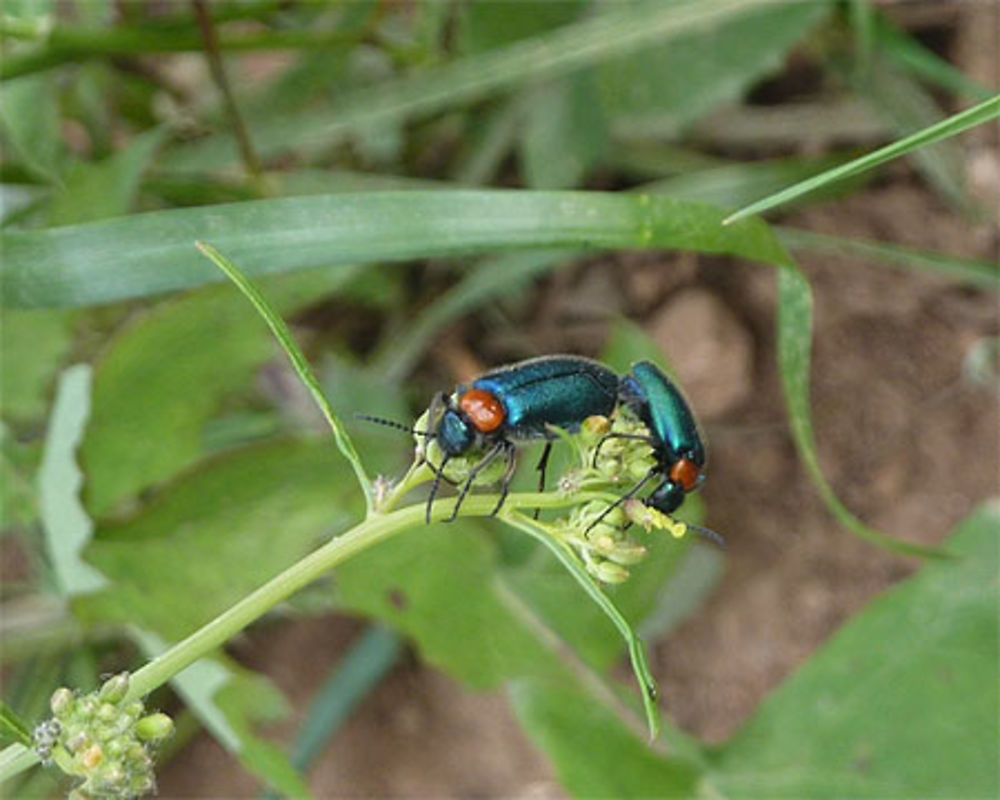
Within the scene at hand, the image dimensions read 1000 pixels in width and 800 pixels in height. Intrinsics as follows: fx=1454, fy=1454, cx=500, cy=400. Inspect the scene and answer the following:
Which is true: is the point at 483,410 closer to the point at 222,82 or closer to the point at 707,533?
the point at 707,533

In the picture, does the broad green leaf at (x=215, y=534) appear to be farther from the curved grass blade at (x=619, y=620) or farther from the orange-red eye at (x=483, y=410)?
the curved grass blade at (x=619, y=620)

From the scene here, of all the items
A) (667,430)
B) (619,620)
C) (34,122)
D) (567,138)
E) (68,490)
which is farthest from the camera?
(567,138)

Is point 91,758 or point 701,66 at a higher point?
point 91,758

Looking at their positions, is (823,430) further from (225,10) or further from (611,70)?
(225,10)

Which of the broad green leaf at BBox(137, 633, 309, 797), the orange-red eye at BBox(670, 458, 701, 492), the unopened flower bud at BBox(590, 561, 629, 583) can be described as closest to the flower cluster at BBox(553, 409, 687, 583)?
the unopened flower bud at BBox(590, 561, 629, 583)

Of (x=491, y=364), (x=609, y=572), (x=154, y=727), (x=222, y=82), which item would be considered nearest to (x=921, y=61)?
(x=491, y=364)

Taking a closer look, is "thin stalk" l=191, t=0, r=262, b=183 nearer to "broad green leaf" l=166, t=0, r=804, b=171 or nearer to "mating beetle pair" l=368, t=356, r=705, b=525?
"broad green leaf" l=166, t=0, r=804, b=171
